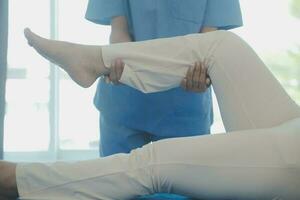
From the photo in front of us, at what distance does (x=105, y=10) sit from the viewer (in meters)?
1.46

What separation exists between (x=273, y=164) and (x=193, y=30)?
0.62m

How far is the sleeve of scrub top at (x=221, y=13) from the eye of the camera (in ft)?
4.74

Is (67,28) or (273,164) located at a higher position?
(67,28)

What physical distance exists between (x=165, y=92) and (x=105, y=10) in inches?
14.6

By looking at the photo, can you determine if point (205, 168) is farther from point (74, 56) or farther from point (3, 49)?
point (3, 49)

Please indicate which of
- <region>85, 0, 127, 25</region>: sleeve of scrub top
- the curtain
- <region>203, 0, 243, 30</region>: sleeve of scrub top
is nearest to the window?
the curtain

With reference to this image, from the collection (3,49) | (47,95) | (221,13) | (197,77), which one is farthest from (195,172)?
(47,95)

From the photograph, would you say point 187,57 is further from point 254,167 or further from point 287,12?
point 287,12

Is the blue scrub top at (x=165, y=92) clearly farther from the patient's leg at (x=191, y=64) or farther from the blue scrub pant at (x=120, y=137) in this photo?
the patient's leg at (x=191, y=64)

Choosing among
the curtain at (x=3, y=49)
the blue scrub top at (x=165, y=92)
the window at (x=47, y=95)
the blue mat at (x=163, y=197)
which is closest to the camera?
the blue mat at (x=163, y=197)

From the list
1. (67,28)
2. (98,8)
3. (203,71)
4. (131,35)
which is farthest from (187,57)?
(67,28)

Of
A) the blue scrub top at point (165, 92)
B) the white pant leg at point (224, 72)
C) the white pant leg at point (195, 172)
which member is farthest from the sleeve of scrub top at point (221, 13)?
the white pant leg at point (195, 172)

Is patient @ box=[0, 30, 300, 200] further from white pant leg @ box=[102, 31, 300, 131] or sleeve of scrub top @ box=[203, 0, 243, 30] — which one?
sleeve of scrub top @ box=[203, 0, 243, 30]

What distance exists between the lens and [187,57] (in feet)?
3.89
